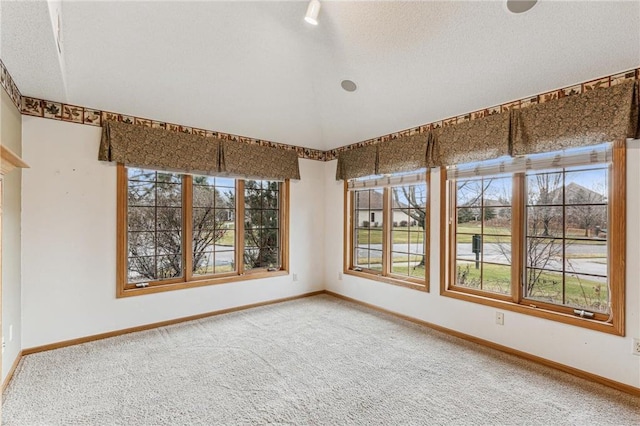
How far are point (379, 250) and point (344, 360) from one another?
2005 mm

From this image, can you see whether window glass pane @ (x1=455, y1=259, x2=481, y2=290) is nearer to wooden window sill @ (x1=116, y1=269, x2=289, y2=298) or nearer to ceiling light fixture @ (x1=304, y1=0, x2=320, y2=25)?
wooden window sill @ (x1=116, y1=269, x2=289, y2=298)

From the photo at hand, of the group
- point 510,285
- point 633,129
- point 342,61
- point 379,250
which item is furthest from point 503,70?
point 379,250

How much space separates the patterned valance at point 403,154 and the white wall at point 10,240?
12.4 ft

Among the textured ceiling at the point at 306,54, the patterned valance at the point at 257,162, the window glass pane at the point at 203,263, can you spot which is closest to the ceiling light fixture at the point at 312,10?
the textured ceiling at the point at 306,54

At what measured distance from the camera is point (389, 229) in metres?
4.59

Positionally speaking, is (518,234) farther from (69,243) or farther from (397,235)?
(69,243)

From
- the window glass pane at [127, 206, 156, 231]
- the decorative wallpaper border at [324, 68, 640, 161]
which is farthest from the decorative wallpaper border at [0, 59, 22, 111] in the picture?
the decorative wallpaper border at [324, 68, 640, 161]

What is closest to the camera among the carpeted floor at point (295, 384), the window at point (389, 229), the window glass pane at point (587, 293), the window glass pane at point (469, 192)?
the carpeted floor at point (295, 384)

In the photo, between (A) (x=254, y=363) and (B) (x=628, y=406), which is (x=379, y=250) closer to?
(A) (x=254, y=363)

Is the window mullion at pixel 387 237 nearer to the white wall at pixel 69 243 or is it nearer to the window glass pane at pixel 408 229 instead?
the window glass pane at pixel 408 229

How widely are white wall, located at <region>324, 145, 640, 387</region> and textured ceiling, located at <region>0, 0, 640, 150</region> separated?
0.92 meters

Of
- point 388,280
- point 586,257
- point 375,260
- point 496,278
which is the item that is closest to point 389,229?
point 375,260

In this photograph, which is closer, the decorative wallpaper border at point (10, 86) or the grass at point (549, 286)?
the decorative wallpaper border at point (10, 86)

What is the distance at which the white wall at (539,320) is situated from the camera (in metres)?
2.52
